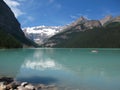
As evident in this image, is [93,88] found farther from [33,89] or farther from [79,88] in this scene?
[33,89]

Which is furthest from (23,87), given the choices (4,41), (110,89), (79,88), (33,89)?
(4,41)

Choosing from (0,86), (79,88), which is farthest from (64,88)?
(0,86)

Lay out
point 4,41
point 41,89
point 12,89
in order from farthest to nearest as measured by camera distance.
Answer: point 4,41
point 41,89
point 12,89

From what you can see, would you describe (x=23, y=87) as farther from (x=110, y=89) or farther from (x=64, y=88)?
(x=110, y=89)

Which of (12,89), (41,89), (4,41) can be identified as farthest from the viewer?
(4,41)

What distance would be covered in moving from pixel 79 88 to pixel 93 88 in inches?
62.1

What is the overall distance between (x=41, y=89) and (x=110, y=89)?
24.3 ft

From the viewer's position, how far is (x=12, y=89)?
864 inches

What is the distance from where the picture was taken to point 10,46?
198500mm

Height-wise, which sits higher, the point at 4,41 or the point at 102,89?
the point at 4,41

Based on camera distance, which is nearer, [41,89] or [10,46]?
[41,89]

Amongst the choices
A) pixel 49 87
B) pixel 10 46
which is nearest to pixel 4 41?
pixel 10 46

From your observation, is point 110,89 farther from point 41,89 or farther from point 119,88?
point 41,89

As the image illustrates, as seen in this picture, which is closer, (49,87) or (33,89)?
(33,89)
